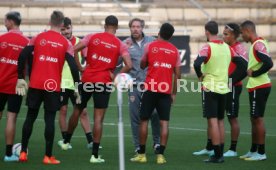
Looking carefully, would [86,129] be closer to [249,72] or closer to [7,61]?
[7,61]

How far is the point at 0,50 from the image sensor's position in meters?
15.2

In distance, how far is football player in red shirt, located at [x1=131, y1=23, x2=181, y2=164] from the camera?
15.3 metres

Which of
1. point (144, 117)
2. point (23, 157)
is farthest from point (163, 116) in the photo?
point (23, 157)

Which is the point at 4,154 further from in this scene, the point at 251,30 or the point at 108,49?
the point at 251,30

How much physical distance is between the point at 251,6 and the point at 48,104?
86.1ft

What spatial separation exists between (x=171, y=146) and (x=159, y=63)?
2.66m

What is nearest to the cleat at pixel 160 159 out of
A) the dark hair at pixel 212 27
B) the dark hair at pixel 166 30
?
the dark hair at pixel 166 30

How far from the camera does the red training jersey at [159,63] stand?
15.3 meters

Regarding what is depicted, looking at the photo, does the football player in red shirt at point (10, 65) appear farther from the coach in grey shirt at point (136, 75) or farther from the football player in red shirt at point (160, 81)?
the coach in grey shirt at point (136, 75)

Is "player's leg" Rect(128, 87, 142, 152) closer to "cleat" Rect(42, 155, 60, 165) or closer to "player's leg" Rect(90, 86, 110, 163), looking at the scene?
"player's leg" Rect(90, 86, 110, 163)

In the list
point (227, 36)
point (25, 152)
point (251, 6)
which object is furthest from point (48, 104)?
point (251, 6)

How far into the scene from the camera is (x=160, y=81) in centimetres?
1536

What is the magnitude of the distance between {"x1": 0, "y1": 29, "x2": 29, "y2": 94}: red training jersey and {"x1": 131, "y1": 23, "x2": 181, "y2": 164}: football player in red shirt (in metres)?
2.08

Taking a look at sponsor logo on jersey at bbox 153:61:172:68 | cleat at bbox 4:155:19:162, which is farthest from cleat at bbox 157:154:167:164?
cleat at bbox 4:155:19:162
